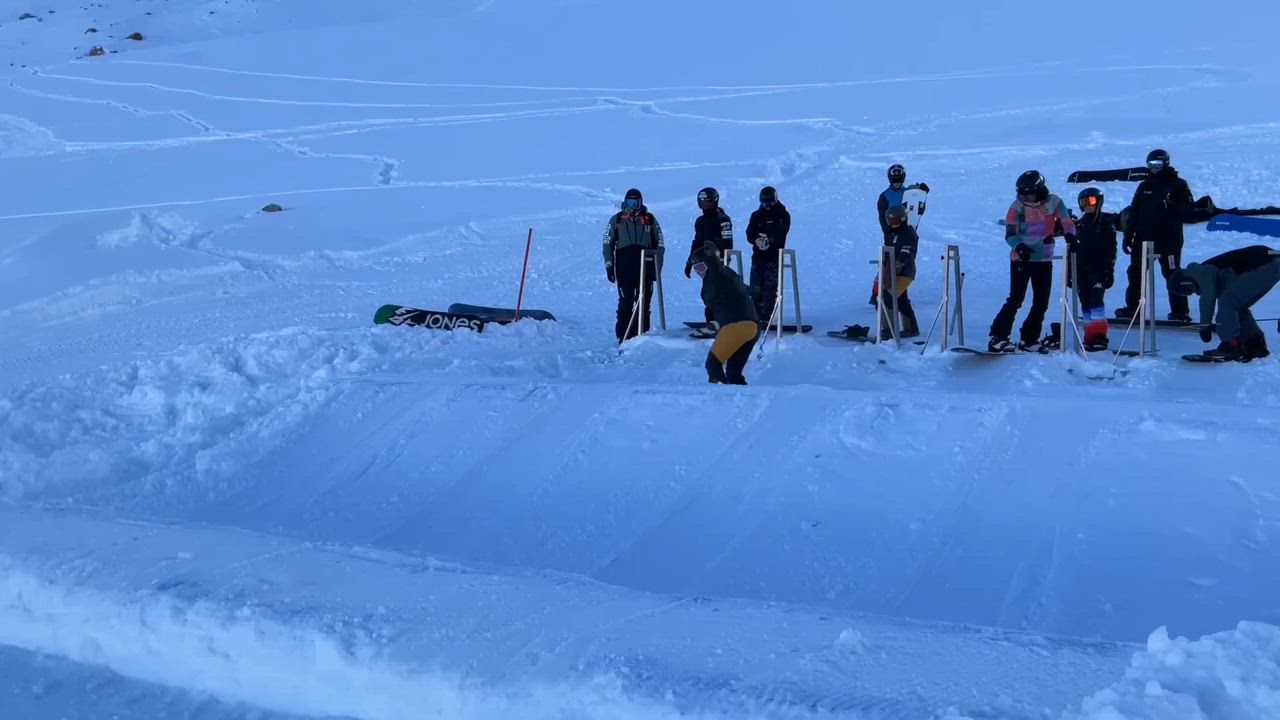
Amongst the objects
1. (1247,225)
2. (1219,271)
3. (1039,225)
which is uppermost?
(1039,225)

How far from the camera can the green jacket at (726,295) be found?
28.0 feet

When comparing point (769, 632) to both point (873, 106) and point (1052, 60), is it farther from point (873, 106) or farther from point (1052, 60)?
point (1052, 60)

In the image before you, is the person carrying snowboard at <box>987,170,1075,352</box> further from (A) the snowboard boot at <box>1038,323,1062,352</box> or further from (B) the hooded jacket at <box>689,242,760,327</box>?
(B) the hooded jacket at <box>689,242,760,327</box>

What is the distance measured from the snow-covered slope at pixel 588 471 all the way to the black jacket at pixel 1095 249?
96cm

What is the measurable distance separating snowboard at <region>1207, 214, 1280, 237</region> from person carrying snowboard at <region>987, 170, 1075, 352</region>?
2384 millimetres

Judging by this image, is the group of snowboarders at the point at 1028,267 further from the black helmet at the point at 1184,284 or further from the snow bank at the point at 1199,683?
the snow bank at the point at 1199,683

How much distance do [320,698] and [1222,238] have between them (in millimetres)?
13697

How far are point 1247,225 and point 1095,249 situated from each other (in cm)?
204

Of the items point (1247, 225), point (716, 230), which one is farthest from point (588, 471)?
point (1247, 225)

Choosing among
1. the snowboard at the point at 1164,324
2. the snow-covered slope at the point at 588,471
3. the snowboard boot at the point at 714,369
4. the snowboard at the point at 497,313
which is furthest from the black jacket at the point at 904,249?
the snowboard at the point at 497,313

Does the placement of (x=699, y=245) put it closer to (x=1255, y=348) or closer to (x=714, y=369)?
(x=714, y=369)

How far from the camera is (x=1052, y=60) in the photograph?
31.7 m

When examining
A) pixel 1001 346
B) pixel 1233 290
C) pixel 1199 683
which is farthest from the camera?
pixel 1001 346

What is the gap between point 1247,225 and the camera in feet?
34.4
